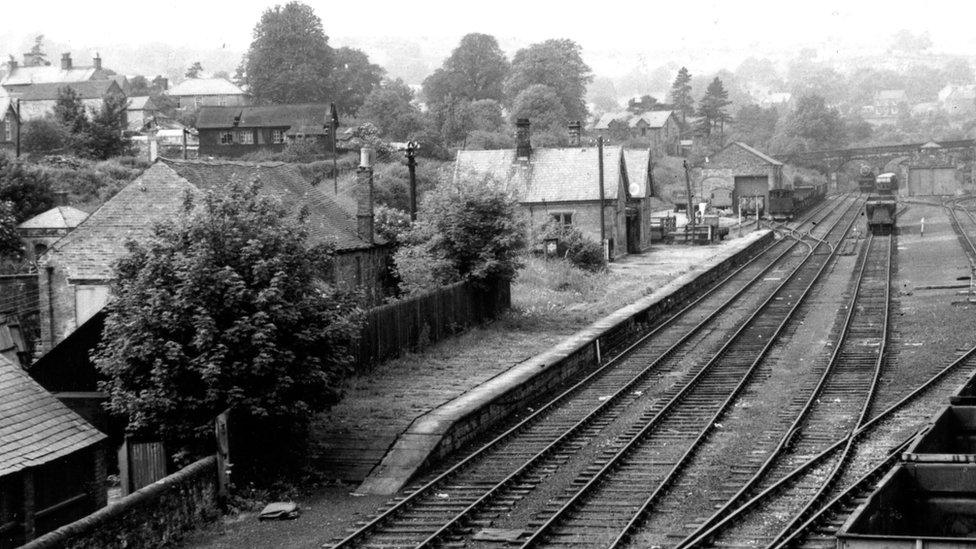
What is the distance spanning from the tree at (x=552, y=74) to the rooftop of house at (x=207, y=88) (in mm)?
26385

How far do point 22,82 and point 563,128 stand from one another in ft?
177

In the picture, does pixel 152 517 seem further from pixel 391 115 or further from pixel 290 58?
pixel 290 58

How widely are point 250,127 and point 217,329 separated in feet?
216

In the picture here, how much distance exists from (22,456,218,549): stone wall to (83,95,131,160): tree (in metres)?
56.4

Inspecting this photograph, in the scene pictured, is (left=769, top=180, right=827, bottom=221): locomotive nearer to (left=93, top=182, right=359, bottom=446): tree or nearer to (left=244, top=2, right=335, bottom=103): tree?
(left=244, top=2, right=335, bottom=103): tree

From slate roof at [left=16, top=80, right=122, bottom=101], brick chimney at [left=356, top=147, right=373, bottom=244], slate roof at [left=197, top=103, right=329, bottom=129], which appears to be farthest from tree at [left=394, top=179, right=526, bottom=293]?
slate roof at [left=16, top=80, right=122, bottom=101]

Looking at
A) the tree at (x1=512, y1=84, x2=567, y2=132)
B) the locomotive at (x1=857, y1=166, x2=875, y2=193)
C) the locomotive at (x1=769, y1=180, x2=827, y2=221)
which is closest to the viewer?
the locomotive at (x1=769, y1=180, x2=827, y2=221)

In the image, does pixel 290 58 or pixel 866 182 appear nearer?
pixel 290 58

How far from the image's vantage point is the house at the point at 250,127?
7931 centimetres

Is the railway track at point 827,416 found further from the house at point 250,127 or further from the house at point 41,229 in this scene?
Result: the house at point 250,127

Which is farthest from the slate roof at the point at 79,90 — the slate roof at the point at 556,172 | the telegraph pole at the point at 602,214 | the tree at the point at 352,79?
the telegraph pole at the point at 602,214

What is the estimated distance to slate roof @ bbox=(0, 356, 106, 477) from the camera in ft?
45.1

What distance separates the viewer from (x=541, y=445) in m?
18.5

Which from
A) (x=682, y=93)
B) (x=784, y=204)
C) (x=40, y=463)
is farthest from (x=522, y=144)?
(x=682, y=93)
